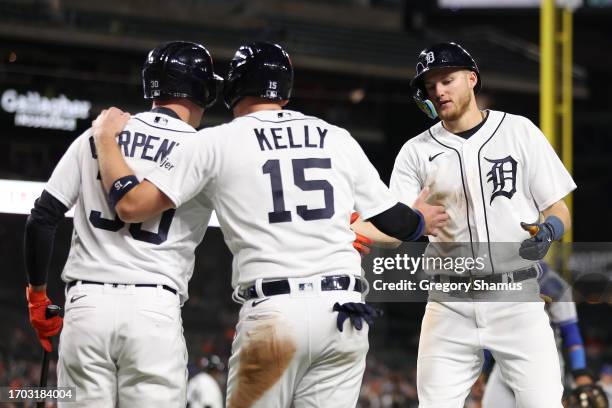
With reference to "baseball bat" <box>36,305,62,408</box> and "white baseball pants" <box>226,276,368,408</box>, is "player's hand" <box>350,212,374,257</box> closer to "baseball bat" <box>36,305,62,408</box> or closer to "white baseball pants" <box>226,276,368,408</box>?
"white baseball pants" <box>226,276,368,408</box>

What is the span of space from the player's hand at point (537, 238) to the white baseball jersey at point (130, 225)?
4.01 feet

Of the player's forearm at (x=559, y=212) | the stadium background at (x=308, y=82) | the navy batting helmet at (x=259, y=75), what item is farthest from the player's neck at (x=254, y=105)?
the stadium background at (x=308, y=82)

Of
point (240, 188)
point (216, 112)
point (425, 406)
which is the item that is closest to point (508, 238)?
point (425, 406)

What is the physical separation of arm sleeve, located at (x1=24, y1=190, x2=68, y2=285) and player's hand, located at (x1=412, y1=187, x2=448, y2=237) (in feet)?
4.38

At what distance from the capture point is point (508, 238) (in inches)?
151

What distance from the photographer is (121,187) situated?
10.4ft

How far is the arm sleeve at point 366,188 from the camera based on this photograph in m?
3.21

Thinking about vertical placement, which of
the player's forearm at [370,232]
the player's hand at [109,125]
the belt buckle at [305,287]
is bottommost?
the belt buckle at [305,287]

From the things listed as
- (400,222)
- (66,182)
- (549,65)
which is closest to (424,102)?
(400,222)

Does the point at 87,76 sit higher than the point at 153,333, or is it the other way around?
the point at 87,76

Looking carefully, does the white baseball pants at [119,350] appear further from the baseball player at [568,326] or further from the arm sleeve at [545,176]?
the baseball player at [568,326]

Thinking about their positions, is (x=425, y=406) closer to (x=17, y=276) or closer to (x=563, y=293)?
(x=563, y=293)

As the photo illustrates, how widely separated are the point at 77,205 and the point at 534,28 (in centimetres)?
1321

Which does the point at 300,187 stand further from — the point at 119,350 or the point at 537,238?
the point at 537,238
